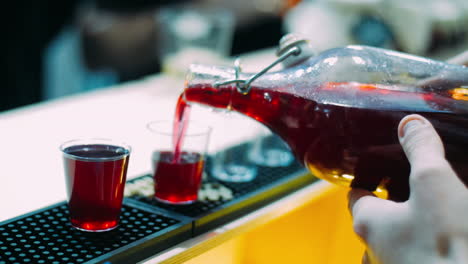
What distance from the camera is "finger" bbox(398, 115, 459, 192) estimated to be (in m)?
0.65

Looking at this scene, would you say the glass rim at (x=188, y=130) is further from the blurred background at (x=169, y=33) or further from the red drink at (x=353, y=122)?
the blurred background at (x=169, y=33)

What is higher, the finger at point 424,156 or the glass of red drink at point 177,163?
the finger at point 424,156

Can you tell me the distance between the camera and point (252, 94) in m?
0.85

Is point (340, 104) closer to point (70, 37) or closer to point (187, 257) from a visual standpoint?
point (187, 257)

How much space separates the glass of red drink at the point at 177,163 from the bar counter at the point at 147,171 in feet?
0.15

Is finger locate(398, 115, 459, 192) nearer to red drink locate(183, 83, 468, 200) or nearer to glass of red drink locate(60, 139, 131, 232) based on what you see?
red drink locate(183, 83, 468, 200)

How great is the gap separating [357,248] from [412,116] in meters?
0.49

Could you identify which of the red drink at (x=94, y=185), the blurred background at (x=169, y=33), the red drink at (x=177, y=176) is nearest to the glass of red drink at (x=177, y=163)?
the red drink at (x=177, y=176)

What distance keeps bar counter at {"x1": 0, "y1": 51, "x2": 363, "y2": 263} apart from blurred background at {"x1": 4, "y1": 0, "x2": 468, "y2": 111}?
1.16 ft

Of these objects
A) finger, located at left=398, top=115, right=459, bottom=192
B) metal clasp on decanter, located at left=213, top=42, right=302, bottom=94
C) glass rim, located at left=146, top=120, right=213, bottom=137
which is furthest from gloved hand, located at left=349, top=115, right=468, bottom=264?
glass rim, located at left=146, top=120, right=213, bottom=137

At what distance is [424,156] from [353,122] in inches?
5.8

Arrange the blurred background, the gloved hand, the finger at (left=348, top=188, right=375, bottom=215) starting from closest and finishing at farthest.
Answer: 1. the gloved hand
2. the finger at (left=348, top=188, right=375, bottom=215)
3. the blurred background

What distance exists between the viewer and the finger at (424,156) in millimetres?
650

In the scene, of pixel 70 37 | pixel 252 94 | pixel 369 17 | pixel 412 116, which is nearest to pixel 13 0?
pixel 70 37
